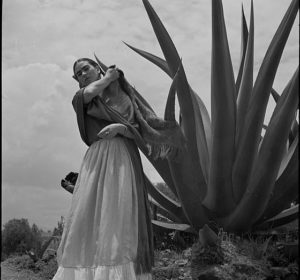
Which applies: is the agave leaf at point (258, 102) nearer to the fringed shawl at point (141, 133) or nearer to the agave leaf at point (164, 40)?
the agave leaf at point (164, 40)

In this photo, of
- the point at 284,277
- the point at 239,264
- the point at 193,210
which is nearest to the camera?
the point at 284,277

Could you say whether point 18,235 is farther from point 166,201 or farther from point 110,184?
point 110,184

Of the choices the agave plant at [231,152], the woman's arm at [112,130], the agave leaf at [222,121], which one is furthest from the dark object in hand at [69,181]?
the agave leaf at [222,121]

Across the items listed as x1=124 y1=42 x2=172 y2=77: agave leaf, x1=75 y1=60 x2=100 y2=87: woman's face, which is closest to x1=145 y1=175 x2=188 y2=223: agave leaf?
x1=124 y1=42 x2=172 y2=77: agave leaf

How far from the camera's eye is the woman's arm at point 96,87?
290cm

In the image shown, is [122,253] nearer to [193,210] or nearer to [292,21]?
[193,210]

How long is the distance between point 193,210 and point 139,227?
61.9 inches

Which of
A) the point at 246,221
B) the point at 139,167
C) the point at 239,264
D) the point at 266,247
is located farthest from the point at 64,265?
the point at 246,221

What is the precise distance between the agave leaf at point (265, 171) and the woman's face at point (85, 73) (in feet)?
4.72

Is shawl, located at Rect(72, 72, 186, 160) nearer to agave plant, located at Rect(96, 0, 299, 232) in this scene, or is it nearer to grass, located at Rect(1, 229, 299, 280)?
agave plant, located at Rect(96, 0, 299, 232)

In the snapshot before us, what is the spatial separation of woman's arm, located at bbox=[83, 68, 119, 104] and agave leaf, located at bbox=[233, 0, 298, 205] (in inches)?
59.6

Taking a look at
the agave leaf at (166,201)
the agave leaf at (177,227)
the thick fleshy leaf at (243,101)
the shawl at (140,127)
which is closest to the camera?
the shawl at (140,127)

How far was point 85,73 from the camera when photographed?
10.2 ft

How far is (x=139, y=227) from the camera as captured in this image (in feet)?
9.44
